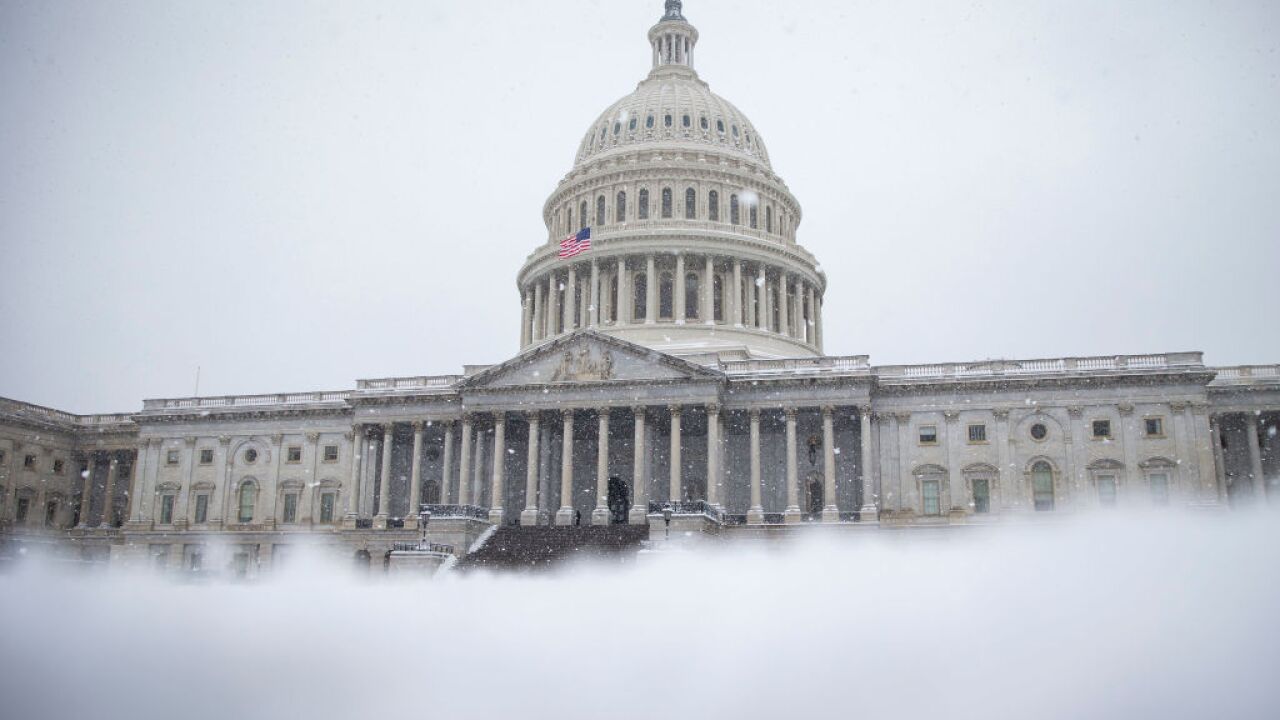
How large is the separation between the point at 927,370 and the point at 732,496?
41.8ft

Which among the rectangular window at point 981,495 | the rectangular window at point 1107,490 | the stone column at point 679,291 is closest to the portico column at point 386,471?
the stone column at point 679,291

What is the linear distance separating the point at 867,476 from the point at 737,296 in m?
20.4

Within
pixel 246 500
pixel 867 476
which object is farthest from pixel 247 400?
pixel 867 476

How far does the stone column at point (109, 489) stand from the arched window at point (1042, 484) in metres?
58.1

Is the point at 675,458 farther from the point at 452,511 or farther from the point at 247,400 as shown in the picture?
the point at 247,400

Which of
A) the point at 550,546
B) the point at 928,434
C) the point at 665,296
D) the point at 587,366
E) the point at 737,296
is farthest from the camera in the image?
the point at 665,296

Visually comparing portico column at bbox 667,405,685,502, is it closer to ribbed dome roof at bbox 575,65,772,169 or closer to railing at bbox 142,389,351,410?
railing at bbox 142,389,351,410

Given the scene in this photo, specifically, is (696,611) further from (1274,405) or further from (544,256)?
(544,256)

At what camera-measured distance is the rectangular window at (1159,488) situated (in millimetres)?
55125

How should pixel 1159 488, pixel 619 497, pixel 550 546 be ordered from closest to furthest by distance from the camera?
1. pixel 550 546
2. pixel 1159 488
3. pixel 619 497

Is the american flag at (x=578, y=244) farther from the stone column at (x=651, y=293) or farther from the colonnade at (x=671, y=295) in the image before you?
the stone column at (x=651, y=293)

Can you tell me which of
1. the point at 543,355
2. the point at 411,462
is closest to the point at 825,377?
the point at 543,355

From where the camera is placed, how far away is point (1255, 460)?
56.8 m

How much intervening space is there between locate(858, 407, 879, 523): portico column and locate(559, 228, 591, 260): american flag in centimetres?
2089
